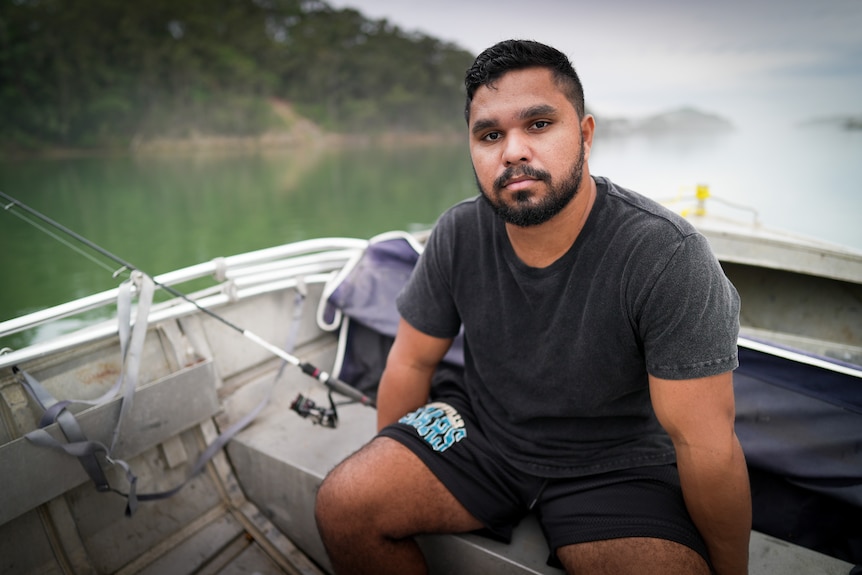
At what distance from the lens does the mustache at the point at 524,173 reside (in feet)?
4.18

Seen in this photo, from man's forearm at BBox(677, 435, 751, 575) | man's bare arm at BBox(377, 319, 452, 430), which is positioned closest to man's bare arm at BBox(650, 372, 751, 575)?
man's forearm at BBox(677, 435, 751, 575)

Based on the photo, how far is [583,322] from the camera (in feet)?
4.26

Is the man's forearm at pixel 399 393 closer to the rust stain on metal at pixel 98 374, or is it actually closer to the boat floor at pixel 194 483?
the boat floor at pixel 194 483

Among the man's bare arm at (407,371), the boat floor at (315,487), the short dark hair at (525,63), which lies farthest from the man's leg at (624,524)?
the short dark hair at (525,63)

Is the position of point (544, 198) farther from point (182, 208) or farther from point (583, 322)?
point (182, 208)

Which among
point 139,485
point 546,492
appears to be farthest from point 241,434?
point 546,492

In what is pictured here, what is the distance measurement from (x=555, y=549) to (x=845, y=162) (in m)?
8.21

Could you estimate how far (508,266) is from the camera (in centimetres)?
145

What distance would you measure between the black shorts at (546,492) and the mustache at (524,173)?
752mm

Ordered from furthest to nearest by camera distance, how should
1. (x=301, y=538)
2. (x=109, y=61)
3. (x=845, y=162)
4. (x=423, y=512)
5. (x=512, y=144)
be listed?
(x=109, y=61), (x=845, y=162), (x=301, y=538), (x=423, y=512), (x=512, y=144)

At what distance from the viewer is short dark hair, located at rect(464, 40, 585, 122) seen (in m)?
1.28

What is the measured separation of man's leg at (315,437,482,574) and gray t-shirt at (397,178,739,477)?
247mm

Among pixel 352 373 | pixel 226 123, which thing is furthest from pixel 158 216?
pixel 226 123

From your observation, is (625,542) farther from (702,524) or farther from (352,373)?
(352,373)
